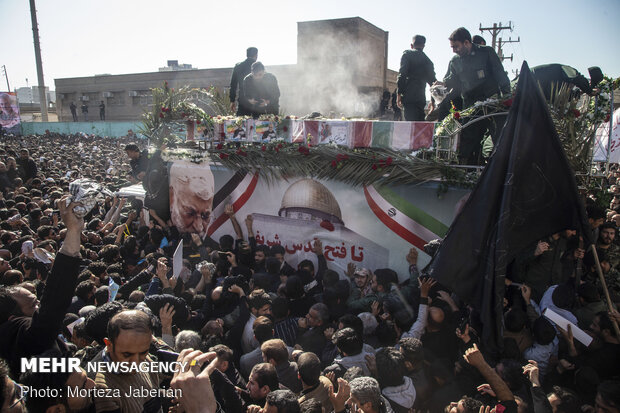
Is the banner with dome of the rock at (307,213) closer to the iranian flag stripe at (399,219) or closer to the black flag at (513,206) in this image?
the iranian flag stripe at (399,219)

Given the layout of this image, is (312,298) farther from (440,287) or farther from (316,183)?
(316,183)

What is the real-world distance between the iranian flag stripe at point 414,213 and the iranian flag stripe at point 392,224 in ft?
Result: 0.51

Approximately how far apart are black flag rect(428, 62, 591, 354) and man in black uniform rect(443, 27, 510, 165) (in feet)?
6.27

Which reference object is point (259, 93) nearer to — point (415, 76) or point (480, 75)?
point (415, 76)

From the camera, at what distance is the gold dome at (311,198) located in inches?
226

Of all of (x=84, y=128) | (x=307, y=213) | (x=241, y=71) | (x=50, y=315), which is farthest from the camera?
(x=84, y=128)

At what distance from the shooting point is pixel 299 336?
399 cm

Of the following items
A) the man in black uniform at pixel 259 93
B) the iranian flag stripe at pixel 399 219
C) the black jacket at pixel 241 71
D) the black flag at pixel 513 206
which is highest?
the black jacket at pixel 241 71

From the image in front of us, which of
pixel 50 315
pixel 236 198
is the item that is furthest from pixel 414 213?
pixel 50 315

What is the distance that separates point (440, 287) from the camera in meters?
4.19

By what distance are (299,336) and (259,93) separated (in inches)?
171

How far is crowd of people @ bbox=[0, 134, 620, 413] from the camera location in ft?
7.28

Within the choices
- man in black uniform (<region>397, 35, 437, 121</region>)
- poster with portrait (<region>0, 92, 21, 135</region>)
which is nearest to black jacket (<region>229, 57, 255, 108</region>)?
man in black uniform (<region>397, 35, 437, 121</region>)

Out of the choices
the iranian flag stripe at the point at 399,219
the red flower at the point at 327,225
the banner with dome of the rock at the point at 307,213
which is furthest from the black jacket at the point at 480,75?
the red flower at the point at 327,225
